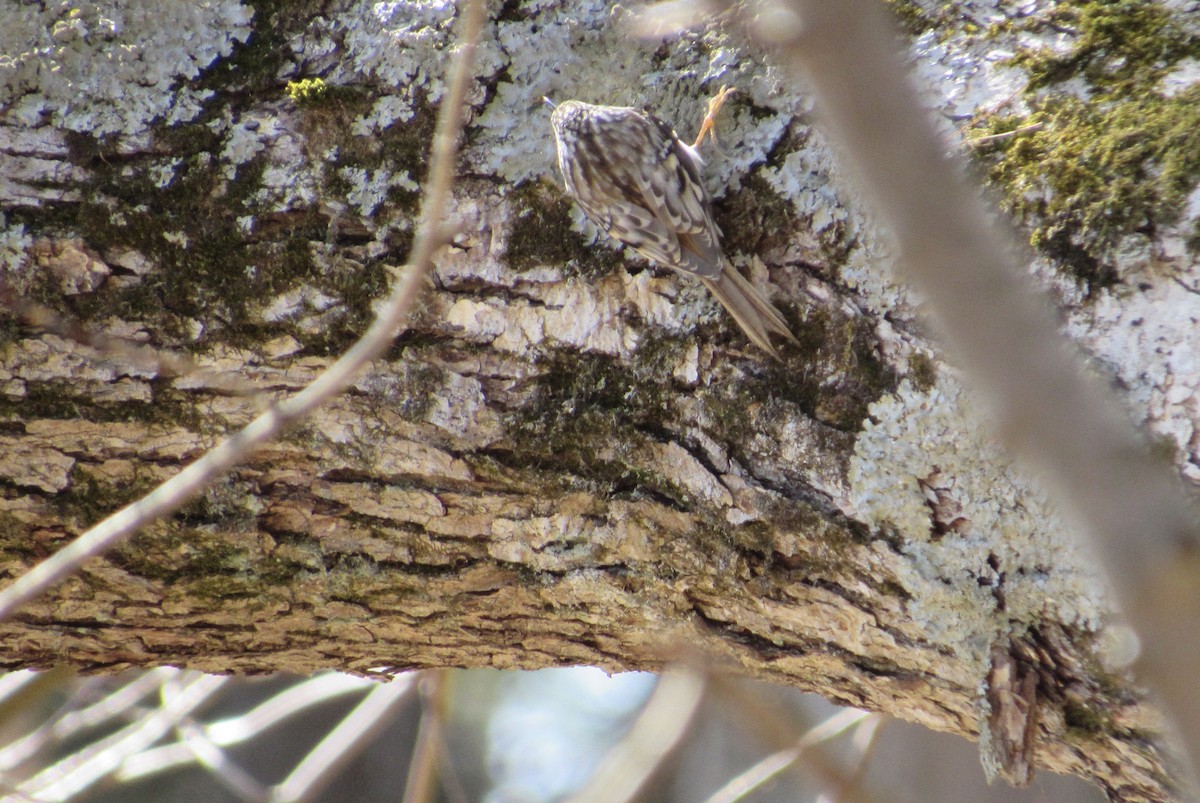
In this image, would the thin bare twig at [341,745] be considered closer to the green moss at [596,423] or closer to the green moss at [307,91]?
the green moss at [596,423]

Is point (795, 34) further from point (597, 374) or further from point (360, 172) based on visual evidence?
point (360, 172)

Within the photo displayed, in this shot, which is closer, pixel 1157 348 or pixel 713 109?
pixel 1157 348

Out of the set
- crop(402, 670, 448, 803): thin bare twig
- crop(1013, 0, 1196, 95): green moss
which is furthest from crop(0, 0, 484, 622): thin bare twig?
crop(402, 670, 448, 803): thin bare twig

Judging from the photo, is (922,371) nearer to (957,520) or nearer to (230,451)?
(957,520)

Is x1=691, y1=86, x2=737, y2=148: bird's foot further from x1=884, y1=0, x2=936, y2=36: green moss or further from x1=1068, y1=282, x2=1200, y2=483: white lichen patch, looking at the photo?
x1=1068, y1=282, x2=1200, y2=483: white lichen patch

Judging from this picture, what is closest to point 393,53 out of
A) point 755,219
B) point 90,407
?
point 755,219

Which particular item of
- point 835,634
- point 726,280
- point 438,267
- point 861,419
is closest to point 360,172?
point 438,267
